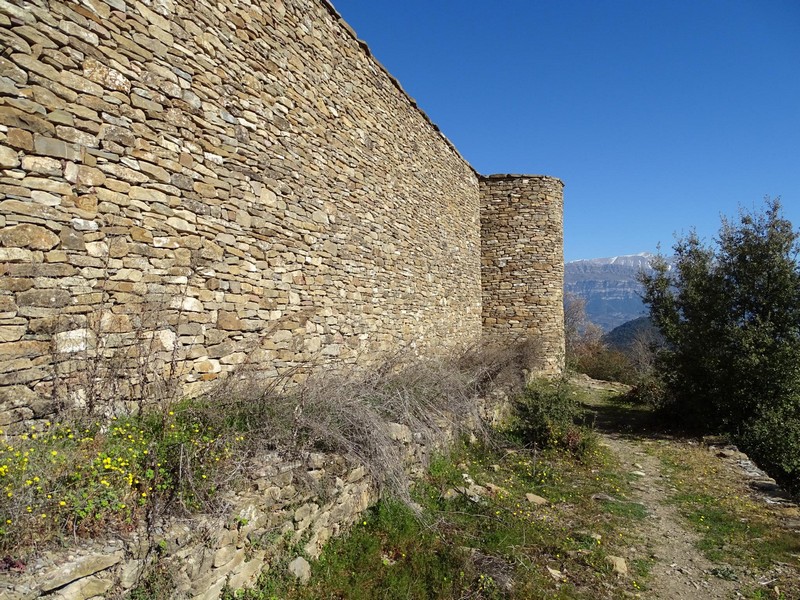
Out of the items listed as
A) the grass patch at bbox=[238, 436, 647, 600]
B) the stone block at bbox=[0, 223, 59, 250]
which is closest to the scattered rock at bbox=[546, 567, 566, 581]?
the grass patch at bbox=[238, 436, 647, 600]

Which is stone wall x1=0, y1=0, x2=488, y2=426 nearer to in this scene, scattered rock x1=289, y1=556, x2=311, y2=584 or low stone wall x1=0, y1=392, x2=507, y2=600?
low stone wall x1=0, y1=392, x2=507, y2=600

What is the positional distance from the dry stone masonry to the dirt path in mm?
4545

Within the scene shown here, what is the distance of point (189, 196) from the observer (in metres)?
4.92

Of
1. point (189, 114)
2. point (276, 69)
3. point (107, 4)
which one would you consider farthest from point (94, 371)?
point (276, 69)

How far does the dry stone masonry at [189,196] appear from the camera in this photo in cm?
361

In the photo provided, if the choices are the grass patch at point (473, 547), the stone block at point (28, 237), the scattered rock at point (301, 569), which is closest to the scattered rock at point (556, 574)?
the grass patch at point (473, 547)

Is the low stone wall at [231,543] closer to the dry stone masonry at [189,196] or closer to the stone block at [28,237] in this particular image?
the dry stone masonry at [189,196]

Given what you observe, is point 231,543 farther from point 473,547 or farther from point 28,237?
point 28,237

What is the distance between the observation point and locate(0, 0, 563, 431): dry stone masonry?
3.61 metres

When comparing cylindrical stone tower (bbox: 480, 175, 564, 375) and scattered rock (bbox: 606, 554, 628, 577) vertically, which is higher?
cylindrical stone tower (bbox: 480, 175, 564, 375)

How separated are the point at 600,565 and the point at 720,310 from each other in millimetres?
7646

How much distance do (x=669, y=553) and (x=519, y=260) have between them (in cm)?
1093

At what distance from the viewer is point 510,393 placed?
1091 cm

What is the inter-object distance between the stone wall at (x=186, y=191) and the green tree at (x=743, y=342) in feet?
22.3
